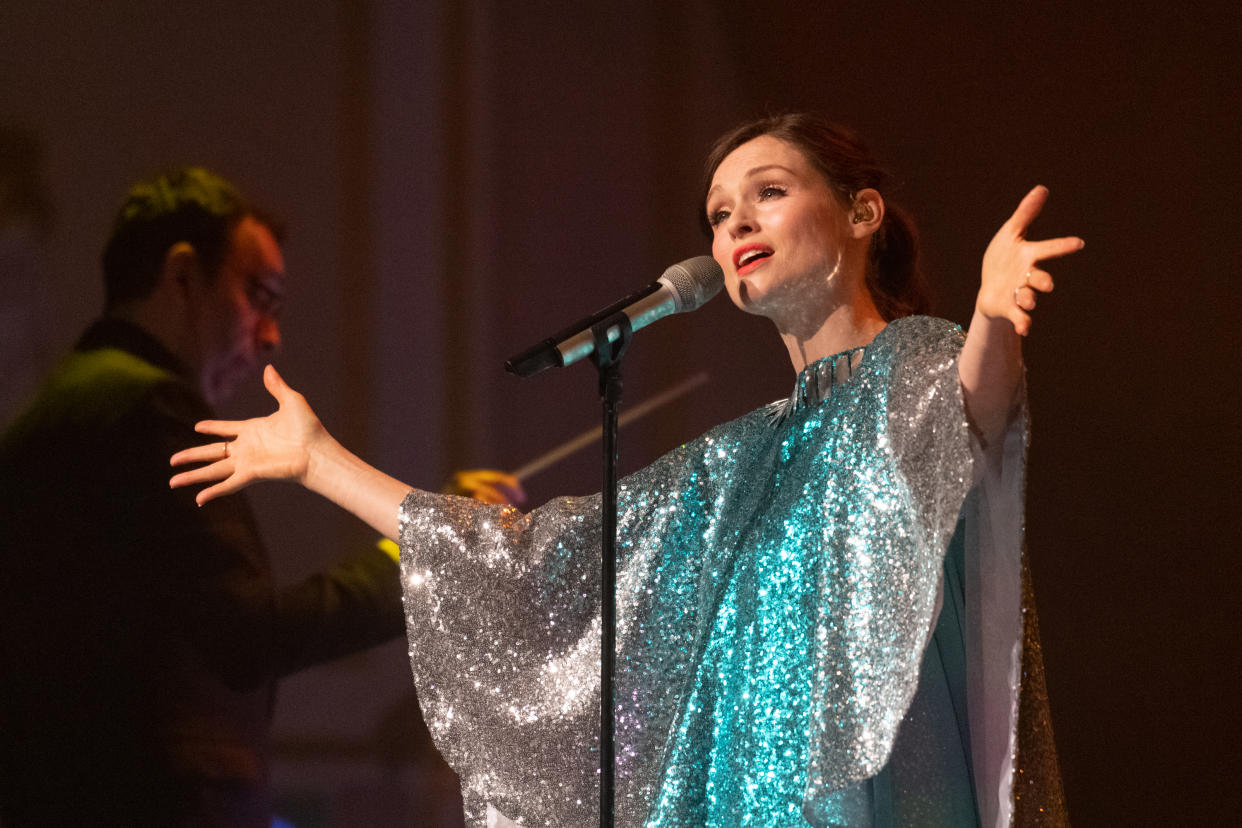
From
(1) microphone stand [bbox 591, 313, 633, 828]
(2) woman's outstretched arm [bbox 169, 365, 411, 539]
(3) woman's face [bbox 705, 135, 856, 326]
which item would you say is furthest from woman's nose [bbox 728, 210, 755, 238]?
(2) woman's outstretched arm [bbox 169, 365, 411, 539]

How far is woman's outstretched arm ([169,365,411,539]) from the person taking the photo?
1.49 metres

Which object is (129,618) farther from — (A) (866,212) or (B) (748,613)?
(A) (866,212)

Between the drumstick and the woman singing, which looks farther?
the drumstick

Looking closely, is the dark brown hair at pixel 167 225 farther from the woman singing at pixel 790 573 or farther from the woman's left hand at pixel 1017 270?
the woman's left hand at pixel 1017 270

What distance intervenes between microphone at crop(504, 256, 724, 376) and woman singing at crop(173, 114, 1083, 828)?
0.16 meters

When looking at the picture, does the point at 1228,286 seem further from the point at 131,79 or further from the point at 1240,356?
the point at 131,79

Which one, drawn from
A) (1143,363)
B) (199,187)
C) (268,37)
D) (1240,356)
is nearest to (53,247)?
(199,187)

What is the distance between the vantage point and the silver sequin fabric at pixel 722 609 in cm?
116

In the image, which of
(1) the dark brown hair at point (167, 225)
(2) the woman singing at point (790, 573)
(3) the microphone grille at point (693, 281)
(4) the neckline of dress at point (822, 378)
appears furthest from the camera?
(1) the dark brown hair at point (167, 225)

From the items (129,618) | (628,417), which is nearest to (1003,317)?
(628,417)

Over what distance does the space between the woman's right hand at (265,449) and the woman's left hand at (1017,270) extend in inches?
31.8

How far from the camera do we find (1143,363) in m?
1.85

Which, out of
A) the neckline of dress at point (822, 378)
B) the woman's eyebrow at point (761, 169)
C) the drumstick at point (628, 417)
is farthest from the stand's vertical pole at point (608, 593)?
the drumstick at point (628, 417)

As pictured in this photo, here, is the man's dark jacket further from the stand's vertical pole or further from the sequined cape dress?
the stand's vertical pole
